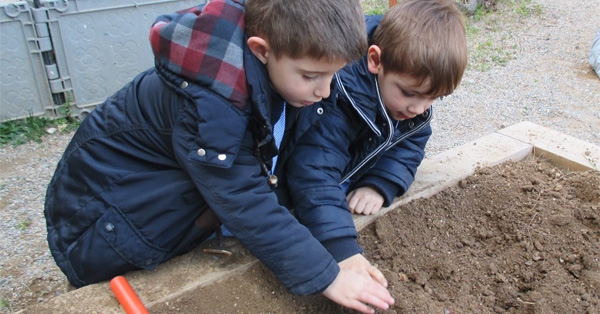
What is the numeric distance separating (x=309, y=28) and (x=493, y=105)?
11.7 feet

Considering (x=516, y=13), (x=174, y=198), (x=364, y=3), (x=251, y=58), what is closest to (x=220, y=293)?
(x=174, y=198)

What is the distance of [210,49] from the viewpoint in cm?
142

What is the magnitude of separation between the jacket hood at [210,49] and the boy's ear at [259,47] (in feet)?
0.08

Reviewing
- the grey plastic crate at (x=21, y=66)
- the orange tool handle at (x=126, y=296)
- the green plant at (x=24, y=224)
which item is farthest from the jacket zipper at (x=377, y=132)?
the grey plastic crate at (x=21, y=66)

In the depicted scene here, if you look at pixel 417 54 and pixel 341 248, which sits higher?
pixel 417 54

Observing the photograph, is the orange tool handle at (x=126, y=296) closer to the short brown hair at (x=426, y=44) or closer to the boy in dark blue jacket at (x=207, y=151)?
the boy in dark blue jacket at (x=207, y=151)

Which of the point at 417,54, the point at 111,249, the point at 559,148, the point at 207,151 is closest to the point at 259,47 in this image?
the point at 207,151

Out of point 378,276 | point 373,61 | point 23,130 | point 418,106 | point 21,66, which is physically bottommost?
point 23,130

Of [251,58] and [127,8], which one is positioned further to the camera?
[127,8]

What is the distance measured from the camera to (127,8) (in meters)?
4.02

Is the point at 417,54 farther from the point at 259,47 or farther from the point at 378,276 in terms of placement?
the point at 378,276

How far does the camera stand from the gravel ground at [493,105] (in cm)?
263

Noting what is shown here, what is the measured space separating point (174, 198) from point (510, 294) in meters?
1.10

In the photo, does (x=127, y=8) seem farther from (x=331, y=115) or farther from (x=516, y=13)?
(x=516, y=13)
